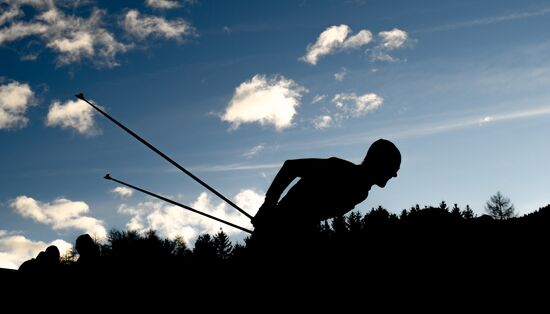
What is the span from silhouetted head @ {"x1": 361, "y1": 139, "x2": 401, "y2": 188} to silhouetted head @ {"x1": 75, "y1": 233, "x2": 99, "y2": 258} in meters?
5.42

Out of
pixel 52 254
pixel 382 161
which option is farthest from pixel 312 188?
pixel 52 254

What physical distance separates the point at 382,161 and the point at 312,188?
77 cm

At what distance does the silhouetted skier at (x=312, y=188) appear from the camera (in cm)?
401

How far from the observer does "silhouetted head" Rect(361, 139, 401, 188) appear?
13.7 feet

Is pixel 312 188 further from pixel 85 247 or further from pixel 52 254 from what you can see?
pixel 52 254

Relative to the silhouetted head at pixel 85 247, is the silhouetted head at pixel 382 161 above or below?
above

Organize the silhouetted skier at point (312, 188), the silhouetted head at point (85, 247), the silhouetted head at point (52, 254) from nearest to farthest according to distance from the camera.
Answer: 1. the silhouetted skier at point (312, 188)
2. the silhouetted head at point (52, 254)
3. the silhouetted head at point (85, 247)

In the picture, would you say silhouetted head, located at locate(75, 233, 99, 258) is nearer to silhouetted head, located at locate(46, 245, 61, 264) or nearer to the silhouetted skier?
silhouetted head, located at locate(46, 245, 61, 264)

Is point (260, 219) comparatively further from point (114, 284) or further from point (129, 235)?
point (129, 235)

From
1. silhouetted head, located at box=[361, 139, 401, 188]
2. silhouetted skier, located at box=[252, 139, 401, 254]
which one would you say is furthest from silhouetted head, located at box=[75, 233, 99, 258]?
silhouetted head, located at box=[361, 139, 401, 188]

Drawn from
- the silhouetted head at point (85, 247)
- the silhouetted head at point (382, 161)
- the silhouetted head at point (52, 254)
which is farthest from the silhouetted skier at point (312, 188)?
the silhouetted head at point (52, 254)

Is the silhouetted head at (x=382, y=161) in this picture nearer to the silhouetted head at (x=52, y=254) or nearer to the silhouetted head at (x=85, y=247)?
the silhouetted head at (x=85, y=247)

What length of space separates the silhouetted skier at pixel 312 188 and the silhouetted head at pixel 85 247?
14.5 feet

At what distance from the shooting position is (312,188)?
13.5 feet
